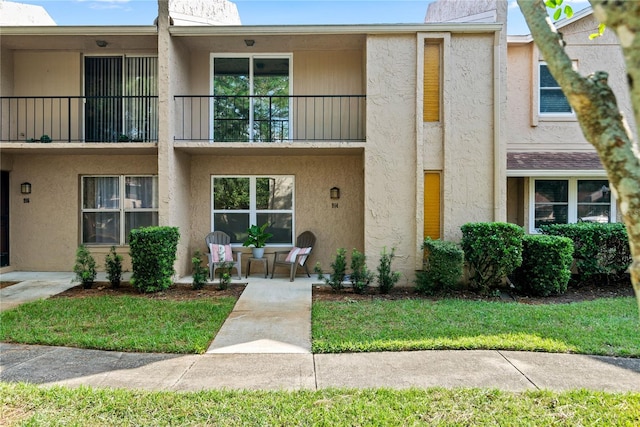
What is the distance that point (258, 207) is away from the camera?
9953mm

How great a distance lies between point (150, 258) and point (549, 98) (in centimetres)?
1060

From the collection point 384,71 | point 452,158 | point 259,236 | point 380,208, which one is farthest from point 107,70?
point 452,158

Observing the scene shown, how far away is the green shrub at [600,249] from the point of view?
8430mm

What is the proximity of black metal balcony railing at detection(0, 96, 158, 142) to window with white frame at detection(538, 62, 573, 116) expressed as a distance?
1006cm

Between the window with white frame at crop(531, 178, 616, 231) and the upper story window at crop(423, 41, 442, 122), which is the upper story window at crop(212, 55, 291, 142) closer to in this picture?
the upper story window at crop(423, 41, 442, 122)

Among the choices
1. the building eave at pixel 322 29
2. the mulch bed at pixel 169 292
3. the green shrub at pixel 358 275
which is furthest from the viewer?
the building eave at pixel 322 29

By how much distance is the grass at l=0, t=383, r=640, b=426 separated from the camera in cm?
316

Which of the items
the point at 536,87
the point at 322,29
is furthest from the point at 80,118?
the point at 536,87

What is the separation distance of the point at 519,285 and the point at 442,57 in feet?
17.2

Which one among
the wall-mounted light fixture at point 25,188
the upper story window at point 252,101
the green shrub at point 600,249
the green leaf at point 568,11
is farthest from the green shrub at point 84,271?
the green shrub at point 600,249

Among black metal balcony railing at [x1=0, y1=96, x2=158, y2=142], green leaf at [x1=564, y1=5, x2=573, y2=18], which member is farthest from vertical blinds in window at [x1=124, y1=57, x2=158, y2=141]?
green leaf at [x1=564, y1=5, x2=573, y2=18]

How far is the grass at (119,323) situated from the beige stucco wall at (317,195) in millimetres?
3191

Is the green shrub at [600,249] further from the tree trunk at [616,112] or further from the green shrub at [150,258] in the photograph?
the green shrub at [150,258]

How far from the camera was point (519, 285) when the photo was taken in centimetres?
833
